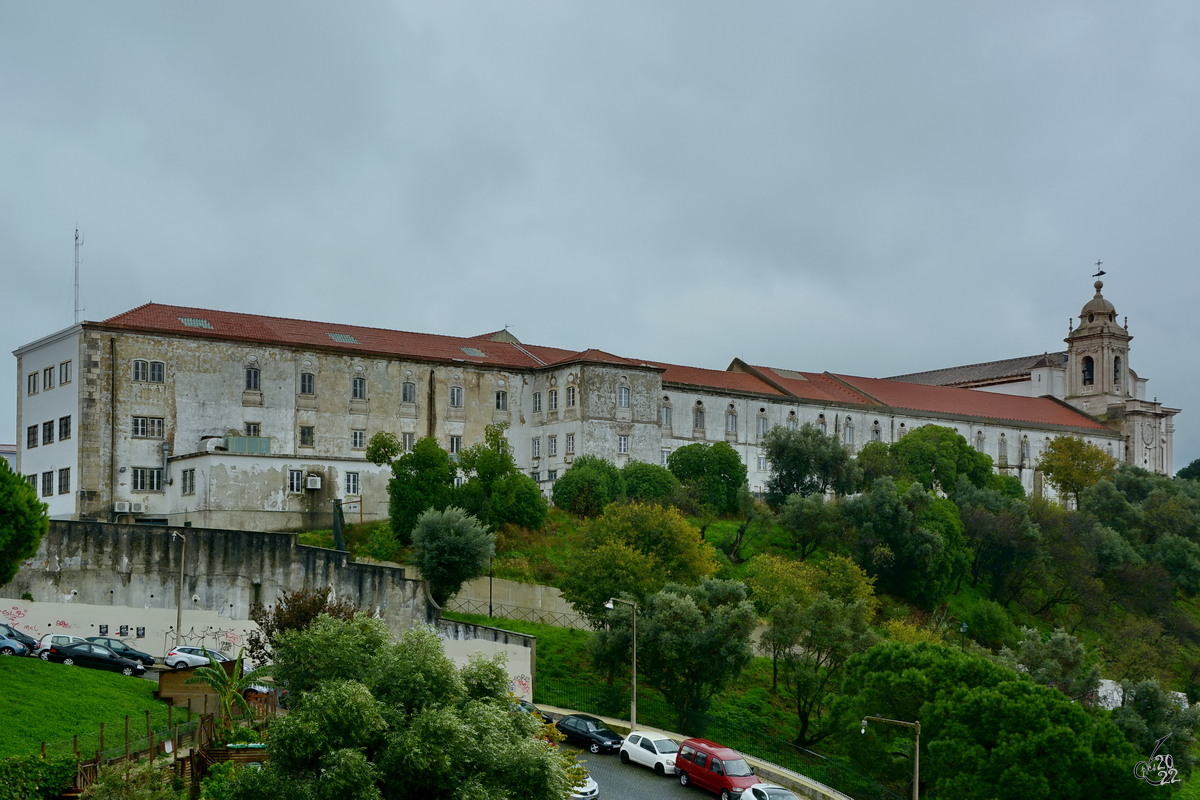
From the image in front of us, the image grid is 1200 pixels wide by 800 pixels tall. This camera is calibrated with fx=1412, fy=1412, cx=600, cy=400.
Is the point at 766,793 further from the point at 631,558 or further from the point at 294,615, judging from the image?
the point at 631,558

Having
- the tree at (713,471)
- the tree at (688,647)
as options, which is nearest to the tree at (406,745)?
the tree at (688,647)

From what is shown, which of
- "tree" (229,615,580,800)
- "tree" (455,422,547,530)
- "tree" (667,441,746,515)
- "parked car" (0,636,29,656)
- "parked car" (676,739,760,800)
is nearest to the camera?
"tree" (229,615,580,800)

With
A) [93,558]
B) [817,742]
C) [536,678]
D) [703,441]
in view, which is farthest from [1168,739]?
[93,558]

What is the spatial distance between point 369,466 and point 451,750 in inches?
1697

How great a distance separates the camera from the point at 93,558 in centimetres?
4922

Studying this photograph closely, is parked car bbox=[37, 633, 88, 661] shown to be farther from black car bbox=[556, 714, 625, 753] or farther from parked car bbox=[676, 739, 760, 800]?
parked car bbox=[676, 739, 760, 800]

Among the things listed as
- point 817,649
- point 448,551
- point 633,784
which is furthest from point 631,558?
point 633,784

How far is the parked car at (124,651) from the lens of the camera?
1722 inches

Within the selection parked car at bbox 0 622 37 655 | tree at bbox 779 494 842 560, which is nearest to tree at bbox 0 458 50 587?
parked car at bbox 0 622 37 655

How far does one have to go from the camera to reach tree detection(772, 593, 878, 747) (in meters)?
52.9

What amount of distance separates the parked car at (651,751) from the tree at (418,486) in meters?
21.8

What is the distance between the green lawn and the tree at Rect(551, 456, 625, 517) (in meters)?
31.8

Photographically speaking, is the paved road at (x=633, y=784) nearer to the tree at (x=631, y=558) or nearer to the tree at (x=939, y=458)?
the tree at (x=631, y=558)

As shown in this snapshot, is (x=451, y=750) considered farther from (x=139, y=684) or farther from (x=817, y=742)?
(x=817, y=742)
